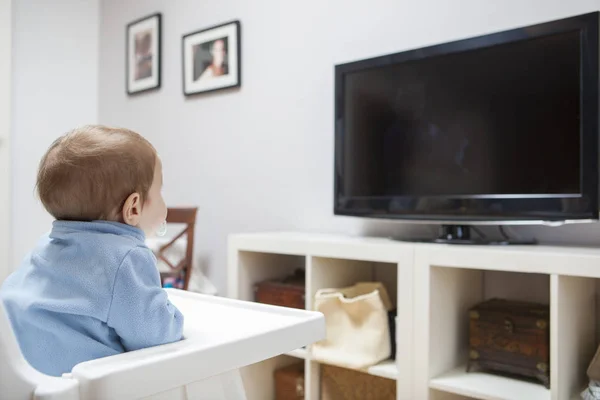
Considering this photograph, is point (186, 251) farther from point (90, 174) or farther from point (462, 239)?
point (90, 174)

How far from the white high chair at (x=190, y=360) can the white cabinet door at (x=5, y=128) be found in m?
2.41

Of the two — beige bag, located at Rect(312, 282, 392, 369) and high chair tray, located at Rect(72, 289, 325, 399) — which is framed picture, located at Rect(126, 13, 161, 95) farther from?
high chair tray, located at Rect(72, 289, 325, 399)

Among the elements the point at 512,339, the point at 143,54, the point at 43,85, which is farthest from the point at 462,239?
the point at 43,85

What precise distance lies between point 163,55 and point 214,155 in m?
0.74

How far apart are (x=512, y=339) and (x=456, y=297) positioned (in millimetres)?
221

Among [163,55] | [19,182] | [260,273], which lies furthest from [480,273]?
[19,182]

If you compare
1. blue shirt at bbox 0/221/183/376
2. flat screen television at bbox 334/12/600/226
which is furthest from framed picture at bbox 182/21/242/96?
blue shirt at bbox 0/221/183/376

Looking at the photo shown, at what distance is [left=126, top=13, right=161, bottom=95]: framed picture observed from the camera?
3240 millimetres

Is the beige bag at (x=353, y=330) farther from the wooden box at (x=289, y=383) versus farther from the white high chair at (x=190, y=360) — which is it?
the white high chair at (x=190, y=360)

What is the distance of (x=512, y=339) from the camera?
170 cm

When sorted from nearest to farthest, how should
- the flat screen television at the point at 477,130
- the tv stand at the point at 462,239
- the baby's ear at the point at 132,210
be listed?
the baby's ear at the point at 132,210
the flat screen television at the point at 477,130
the tv stand at the point at 462,239

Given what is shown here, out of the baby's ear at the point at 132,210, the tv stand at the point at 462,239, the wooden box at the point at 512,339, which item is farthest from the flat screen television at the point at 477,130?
the baby's ear at the point at 132,210

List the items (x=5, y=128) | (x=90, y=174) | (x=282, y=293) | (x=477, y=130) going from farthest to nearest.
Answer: (x=5, y=128), (x=282, y=293), (x=477, y=130), (x=90, y=174)

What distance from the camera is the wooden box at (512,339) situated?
5.40 ft
